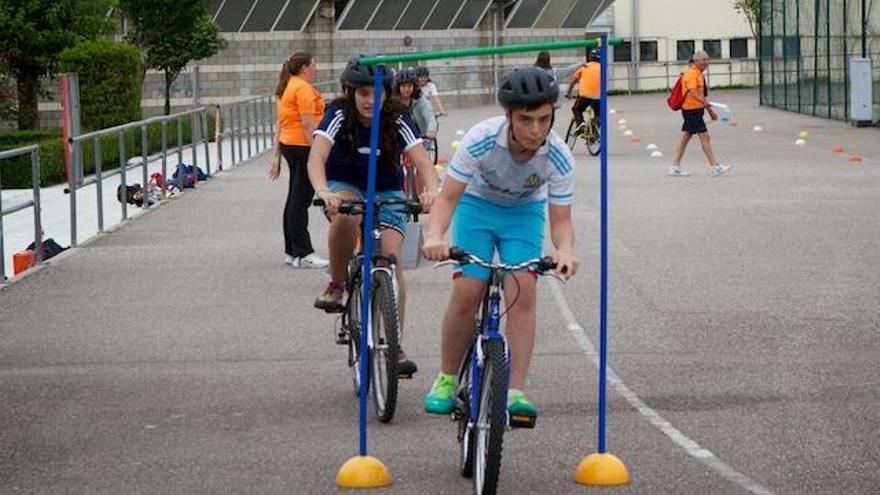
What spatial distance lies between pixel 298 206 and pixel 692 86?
11.9 metres

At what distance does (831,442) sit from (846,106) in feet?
115

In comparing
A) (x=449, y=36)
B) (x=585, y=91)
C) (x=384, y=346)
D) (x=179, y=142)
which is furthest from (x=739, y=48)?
(x=384, y=346)

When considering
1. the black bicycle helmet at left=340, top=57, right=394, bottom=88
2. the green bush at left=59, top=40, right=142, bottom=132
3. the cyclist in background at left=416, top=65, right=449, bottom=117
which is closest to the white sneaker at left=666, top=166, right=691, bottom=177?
the cyclist in background at left=416, top=65, right=449, bottom=117

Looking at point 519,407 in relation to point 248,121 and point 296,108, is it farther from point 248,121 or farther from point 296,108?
point 248,121

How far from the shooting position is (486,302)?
809 centimetres

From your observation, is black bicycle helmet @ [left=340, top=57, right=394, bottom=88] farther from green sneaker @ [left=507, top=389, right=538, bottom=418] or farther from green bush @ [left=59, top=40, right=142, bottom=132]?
green bush @ [left=59, top=40, right=142, bottom=132]

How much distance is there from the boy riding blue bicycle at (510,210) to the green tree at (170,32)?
4139cm

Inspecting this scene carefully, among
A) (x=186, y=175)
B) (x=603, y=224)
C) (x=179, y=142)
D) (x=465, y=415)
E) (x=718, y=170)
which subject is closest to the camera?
(x=465, y=415)

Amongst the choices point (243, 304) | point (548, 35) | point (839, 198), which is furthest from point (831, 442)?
point (548, 35)

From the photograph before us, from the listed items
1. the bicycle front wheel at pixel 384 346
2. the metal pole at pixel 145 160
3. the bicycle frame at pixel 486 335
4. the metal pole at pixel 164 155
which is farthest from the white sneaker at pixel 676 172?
the bicycle frame at pixel 486 335

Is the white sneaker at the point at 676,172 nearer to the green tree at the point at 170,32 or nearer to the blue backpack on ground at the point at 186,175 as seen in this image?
the blue backpack on ground at the point at 186,175

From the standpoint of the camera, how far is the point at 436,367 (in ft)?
38.4

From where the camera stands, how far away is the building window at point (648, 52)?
82475 mm

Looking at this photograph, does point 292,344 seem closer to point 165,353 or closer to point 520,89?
point 165,353
